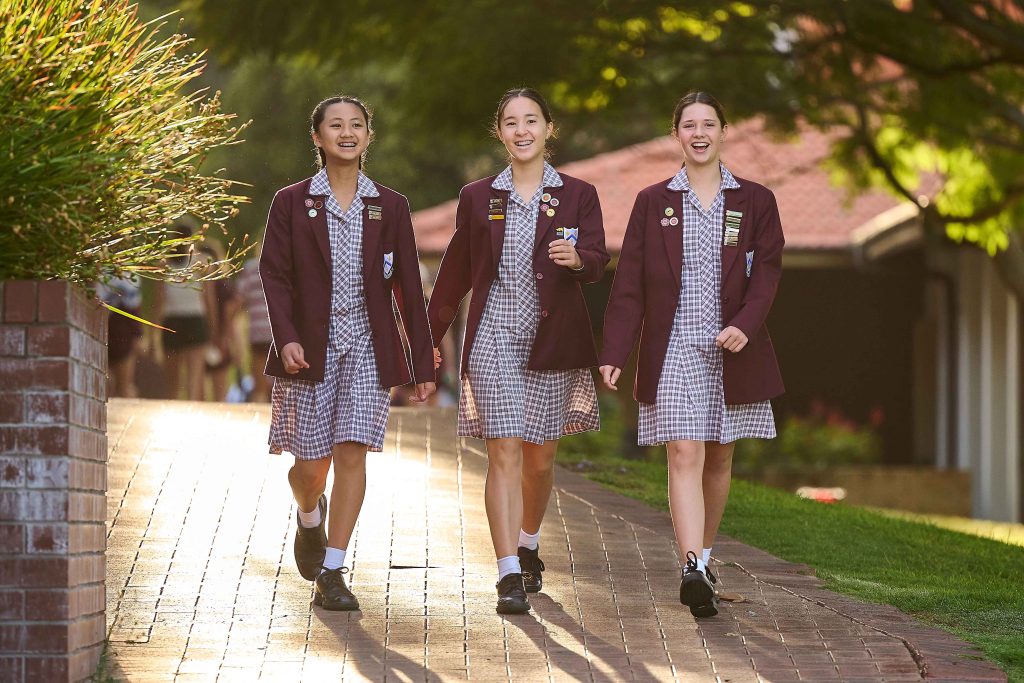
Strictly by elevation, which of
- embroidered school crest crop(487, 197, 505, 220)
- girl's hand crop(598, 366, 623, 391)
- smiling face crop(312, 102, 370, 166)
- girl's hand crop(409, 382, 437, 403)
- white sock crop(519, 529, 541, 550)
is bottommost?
white sock crop(519, 529, 541, 550)

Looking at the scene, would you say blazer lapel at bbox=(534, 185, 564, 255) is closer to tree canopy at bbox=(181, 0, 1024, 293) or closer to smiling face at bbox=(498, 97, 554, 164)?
smiling face at bbox=(498, 97, 554, 164)

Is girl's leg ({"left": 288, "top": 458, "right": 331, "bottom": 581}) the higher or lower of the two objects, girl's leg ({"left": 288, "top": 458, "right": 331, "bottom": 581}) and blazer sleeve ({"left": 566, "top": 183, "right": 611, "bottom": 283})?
the lower

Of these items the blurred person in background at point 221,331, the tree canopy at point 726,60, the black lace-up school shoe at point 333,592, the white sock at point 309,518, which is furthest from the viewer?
the blurred person in background at point 221,331

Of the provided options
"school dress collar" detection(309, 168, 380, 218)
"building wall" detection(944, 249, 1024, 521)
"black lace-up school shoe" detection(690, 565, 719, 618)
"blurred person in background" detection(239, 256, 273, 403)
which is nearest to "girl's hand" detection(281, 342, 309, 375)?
"school dress collar" detection(309, 168, 380, 218)

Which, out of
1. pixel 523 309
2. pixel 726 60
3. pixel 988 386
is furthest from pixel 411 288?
pixel 988 386

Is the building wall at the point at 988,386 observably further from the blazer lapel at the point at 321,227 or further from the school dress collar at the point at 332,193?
the blazer lapel at the point at 321,227

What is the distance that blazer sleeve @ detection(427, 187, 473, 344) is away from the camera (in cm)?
715

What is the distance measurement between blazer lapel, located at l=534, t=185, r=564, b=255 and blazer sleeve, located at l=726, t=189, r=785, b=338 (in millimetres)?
803

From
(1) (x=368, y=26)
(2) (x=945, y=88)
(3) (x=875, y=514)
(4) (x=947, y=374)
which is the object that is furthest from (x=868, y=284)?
(3) (x=875, y=514)

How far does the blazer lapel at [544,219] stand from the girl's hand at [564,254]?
0.52ft

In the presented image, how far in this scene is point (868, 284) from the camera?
2244 cm

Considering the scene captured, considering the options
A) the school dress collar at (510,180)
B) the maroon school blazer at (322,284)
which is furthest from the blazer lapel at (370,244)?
the school dress collar at (510,180)

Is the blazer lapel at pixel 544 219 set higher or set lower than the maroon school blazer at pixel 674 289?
higher

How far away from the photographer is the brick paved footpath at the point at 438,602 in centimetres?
579
